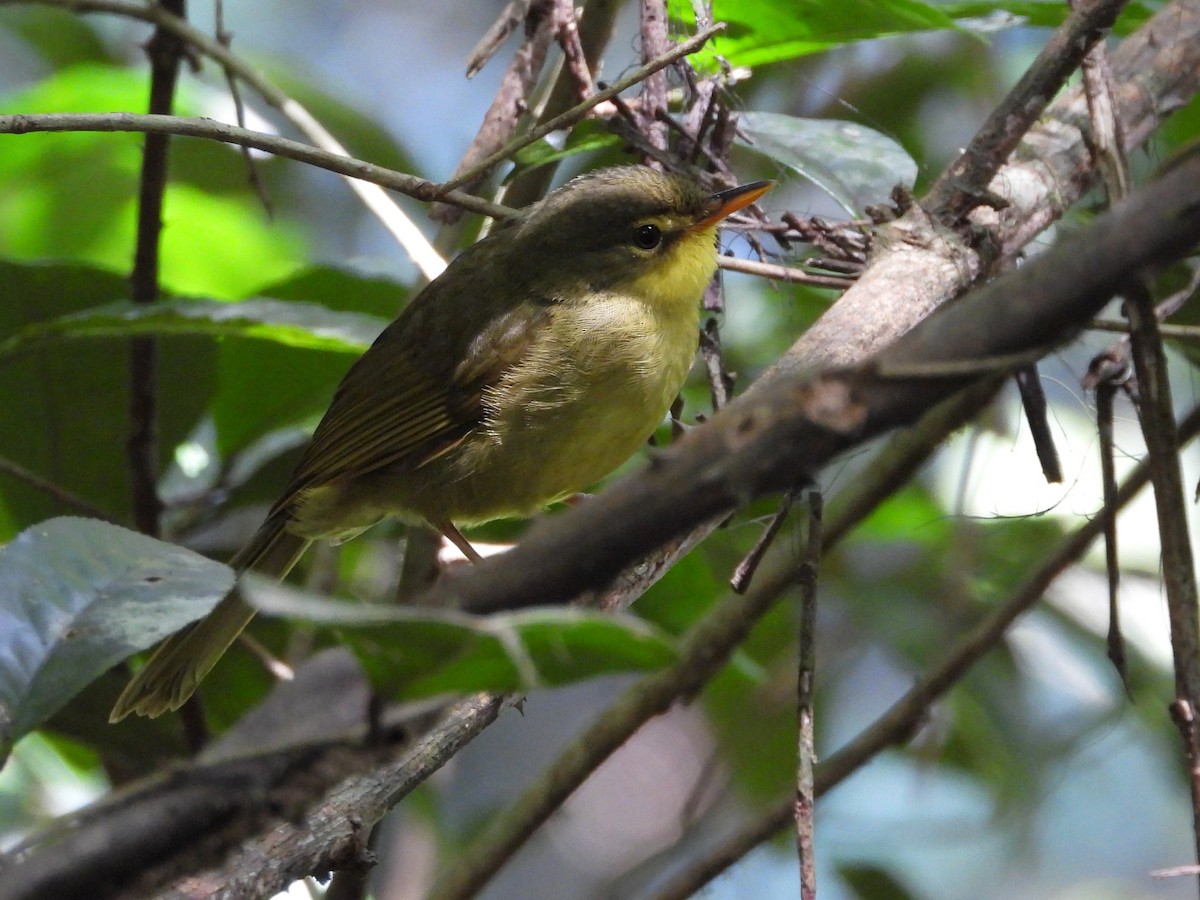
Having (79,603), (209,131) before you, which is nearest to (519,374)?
(209,131)

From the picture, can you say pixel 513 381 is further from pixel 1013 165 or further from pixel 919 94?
pixel 919 94

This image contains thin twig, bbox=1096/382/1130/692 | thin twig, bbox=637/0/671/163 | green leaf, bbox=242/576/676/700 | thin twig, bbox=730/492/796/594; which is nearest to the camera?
green leaf, bbox=242/576/676/700

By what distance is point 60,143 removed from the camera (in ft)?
13.0

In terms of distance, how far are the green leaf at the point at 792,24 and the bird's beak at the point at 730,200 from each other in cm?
27

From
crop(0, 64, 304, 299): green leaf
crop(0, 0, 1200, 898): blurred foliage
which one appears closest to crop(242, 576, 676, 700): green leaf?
crop(0, 0, 1200, 898): blurred foliage

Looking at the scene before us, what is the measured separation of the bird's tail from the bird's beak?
1.25 metres

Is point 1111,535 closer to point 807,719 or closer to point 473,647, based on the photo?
point 807,719

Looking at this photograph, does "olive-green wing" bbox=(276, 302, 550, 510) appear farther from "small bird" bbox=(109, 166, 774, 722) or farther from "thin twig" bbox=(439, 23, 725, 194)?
"thin twig" bbox=(439, 23, 725, 194)

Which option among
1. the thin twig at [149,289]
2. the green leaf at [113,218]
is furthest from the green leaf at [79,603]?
the green leaf at [113,218]

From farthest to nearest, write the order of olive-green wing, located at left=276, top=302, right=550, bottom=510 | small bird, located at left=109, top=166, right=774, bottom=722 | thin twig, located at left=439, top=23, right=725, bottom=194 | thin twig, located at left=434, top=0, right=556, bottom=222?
1. olive-green wing, located at left=276, top=302, right=550, bottom=510
2. small bird, located at left=109, top=166, right=774, bottom=722
3. thin twig, located at left=434, top=0, right=556, bottom=222
4. thin twig, located at left=439, top=23, right=725, bottom=194

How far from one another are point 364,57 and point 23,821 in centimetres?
686

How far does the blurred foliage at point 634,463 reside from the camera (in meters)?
2.82

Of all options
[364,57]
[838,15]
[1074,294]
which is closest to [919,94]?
[838,15]

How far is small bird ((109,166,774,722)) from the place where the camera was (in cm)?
301
